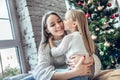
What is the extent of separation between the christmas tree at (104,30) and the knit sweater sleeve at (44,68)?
1286 millimetres

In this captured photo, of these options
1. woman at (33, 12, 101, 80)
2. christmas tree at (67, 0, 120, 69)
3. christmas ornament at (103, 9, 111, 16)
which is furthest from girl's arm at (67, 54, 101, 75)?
christmas ornament at (103, 9, 111, 16)

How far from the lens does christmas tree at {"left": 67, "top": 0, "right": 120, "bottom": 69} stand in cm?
256

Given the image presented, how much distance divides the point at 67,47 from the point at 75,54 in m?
0.07

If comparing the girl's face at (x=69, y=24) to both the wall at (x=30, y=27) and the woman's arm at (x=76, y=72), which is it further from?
the wall at (x=30, y=27)

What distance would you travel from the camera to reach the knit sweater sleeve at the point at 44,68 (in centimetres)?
125

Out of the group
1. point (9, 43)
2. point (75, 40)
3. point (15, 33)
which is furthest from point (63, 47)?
point (15, 33)

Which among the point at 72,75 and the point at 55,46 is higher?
the point at 55,46

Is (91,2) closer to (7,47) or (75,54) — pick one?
(7,47)

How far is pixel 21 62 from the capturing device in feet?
8.73

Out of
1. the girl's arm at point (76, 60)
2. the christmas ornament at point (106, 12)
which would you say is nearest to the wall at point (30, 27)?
the christmas ornament at point (106, 12)

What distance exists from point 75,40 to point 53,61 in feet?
0.68

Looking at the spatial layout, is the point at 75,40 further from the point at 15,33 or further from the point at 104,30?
the point at 15,33

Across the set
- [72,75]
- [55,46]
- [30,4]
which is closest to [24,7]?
[30,4]

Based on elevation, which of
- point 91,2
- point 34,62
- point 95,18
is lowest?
point 34,62
